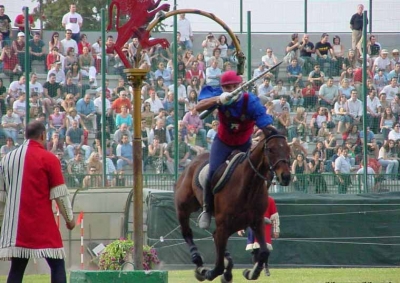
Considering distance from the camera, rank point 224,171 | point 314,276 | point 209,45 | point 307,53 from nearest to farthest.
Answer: point 224,171
point 314,276
point 209,45
point 307,53

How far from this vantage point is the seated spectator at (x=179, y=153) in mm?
19094

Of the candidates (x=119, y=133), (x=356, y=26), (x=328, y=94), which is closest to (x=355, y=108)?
(x=328, y=94)

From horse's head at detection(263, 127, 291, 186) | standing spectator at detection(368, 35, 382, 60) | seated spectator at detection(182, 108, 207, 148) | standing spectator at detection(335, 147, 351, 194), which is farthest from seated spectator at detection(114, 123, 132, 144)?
horse's head at detection(263, 127, 291, 186)

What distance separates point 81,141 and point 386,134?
21.0 feet

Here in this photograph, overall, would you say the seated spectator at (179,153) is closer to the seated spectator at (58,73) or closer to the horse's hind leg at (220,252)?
the seated spectator at (58,73)

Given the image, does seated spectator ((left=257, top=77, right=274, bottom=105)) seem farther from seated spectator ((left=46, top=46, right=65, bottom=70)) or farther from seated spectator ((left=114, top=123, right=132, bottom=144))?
seated spectator ((left=46, top=46, right=65, bottom=70))

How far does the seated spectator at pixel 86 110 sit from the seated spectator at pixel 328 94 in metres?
4.86

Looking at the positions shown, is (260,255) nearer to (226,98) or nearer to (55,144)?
(226,98)

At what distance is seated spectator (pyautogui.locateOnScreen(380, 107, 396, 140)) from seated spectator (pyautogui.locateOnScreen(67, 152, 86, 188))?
250 inches

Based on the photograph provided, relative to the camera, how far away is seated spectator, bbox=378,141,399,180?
765 inches

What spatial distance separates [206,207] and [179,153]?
25.1 feet

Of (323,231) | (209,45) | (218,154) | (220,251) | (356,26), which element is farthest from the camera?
(356,26)

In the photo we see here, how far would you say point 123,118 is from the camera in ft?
63.4

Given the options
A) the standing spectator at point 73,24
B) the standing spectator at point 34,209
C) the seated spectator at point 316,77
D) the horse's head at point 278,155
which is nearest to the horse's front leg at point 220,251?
the horse's head at point 278,155
